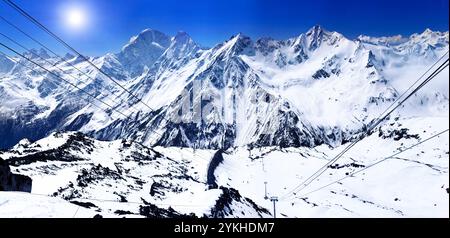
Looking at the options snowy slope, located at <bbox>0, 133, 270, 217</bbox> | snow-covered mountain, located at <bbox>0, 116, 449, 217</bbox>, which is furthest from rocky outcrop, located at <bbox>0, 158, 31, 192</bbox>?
snowy slope, located at <bbox>0, 133, 270, 217</bbox>

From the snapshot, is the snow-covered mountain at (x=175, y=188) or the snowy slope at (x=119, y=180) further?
the snow-covered mountain at (x=175, y=188)

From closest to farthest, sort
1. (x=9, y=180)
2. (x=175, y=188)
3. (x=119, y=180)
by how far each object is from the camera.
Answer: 1. (x=9, y=180)
2. (x=119, y=180)
3. (x=175, y=188)

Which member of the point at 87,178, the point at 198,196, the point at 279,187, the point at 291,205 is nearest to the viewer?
the point at 198,196

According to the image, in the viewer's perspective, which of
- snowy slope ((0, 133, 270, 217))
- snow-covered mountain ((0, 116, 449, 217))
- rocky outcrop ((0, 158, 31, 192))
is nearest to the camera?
rocky outcrop ((0, 158, 31, 192))

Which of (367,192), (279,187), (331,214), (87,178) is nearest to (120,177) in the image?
(87,178)

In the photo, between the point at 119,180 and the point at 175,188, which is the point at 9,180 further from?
the point at 175,188

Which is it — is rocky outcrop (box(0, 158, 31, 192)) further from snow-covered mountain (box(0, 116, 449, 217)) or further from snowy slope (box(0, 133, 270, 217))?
snowy slope (box(0, 133, 270, 217))

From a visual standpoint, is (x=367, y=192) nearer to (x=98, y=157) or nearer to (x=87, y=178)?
(x=98, y=157)

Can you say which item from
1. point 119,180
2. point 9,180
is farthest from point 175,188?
point 9,180

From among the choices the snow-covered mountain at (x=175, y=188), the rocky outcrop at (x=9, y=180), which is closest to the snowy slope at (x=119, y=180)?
the snow-covered mountain at (x=175, y=188)

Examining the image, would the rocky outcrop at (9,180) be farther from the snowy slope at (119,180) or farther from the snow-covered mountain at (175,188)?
the snowy slope at (119,180)

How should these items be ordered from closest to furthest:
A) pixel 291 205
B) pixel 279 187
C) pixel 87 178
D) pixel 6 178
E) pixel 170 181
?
pixel 6 178 → pixel 87 178 → pixel 291 205 → pixel 170 181 → pixel 279 187
